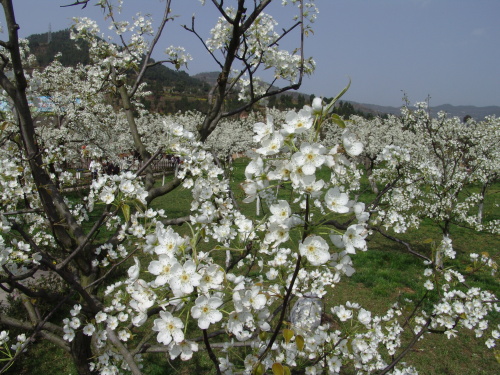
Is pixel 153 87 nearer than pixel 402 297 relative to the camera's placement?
No

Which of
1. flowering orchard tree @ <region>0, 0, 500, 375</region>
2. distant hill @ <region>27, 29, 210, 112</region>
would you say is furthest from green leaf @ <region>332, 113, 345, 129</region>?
distant hill @ <region>27, 29, 210, 112</region>

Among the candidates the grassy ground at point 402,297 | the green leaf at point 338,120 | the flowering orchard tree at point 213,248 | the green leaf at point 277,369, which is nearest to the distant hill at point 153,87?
the grassy ground at point 402,297

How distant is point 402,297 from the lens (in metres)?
6.23

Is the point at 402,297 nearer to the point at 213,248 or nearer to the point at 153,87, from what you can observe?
the point at 213,248

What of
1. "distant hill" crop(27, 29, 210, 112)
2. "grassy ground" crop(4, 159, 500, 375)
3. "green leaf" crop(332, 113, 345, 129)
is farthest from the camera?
"distant hill" crop(27, 29, 210, 112)

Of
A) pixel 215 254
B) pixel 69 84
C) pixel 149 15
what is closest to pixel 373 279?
pixel 215 254

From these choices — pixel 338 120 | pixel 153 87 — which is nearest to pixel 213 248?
pixel 338 120

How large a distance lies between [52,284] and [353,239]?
19.9 ft

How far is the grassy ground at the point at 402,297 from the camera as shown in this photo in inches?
172

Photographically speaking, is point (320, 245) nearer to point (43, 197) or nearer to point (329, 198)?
point (329, 198)

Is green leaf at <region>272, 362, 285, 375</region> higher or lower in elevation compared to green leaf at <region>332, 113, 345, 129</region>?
lower

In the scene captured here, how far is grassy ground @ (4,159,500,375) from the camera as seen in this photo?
4.38 metres

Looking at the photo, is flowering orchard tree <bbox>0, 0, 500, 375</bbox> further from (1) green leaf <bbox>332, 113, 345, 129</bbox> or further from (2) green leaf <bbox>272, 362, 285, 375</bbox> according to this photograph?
(2) green leaf <bbox>272, 362, 285, 375</bbox>

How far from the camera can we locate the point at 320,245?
43.2 inches
